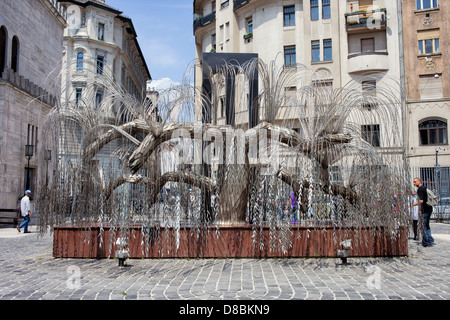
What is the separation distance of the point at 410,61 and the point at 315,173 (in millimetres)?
25296

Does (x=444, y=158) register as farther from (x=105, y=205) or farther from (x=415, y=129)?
(x=105, y=205)

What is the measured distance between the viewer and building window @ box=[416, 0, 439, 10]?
101 ft

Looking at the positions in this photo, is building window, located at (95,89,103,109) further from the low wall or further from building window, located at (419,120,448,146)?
building window, located at (419,120,448,146)

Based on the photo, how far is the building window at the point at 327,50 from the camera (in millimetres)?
31625

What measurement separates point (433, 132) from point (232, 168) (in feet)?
84.0

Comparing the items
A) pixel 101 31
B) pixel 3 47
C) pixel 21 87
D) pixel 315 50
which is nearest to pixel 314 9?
pixel 315 50

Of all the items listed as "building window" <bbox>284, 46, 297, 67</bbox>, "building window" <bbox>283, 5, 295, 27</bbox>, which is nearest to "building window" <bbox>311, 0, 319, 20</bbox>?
"building window" <bbox>283, 5, 295, 27</bbox>

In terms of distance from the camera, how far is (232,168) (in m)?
9.62

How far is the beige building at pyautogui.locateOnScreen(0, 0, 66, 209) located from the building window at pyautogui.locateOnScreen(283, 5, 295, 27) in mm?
17169

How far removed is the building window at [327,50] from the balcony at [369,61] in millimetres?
1671

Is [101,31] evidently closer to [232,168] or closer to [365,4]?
[365,4]

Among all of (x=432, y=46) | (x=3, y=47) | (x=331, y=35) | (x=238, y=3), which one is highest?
(x=238, y=3)

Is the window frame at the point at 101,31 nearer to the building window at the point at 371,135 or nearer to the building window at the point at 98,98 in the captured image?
the building window at the point at 98,98

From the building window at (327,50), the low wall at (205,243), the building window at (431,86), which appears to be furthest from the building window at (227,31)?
the low wall at (205,243)
